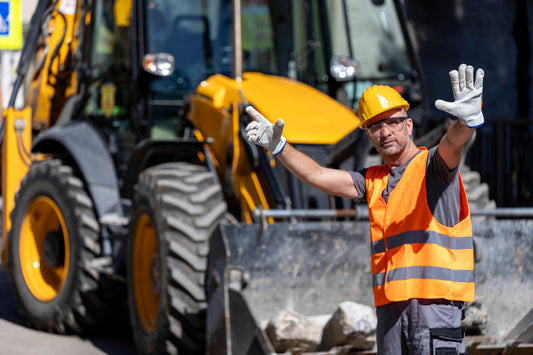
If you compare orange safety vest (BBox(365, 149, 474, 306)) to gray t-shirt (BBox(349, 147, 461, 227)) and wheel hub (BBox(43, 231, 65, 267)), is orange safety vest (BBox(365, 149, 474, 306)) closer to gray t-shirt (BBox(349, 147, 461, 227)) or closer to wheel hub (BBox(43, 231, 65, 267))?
gray t-shirt (BBox(349, 147, 461, 227))

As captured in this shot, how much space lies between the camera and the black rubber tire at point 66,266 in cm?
616

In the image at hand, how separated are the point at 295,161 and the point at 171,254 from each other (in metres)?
1.67

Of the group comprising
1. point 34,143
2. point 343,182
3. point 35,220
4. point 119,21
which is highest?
point 119,21

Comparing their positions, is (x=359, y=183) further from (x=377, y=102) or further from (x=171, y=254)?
(x=171, y=254)

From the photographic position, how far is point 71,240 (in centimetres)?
628

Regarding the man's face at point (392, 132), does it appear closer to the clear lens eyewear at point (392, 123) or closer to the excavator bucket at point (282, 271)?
the clear lens eyewear at point (392, 123)

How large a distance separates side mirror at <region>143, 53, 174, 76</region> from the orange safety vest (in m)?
2.85

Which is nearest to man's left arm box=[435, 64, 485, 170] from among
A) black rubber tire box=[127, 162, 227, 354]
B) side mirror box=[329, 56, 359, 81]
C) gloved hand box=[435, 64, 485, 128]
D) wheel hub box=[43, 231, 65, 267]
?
gloved hand box=[435, 64, 485, 128]

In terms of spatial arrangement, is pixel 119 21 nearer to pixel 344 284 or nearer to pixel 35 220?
pixel 35 220

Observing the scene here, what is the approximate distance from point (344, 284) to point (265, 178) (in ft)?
2.60

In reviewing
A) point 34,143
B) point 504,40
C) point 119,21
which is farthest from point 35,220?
point 504,40

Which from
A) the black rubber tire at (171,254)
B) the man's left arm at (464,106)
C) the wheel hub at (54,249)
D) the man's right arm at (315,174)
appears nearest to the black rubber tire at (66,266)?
the wheel hub at (54,249)

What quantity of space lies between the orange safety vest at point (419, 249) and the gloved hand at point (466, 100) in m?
0.39

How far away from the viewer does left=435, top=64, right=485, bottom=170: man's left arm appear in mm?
3037
